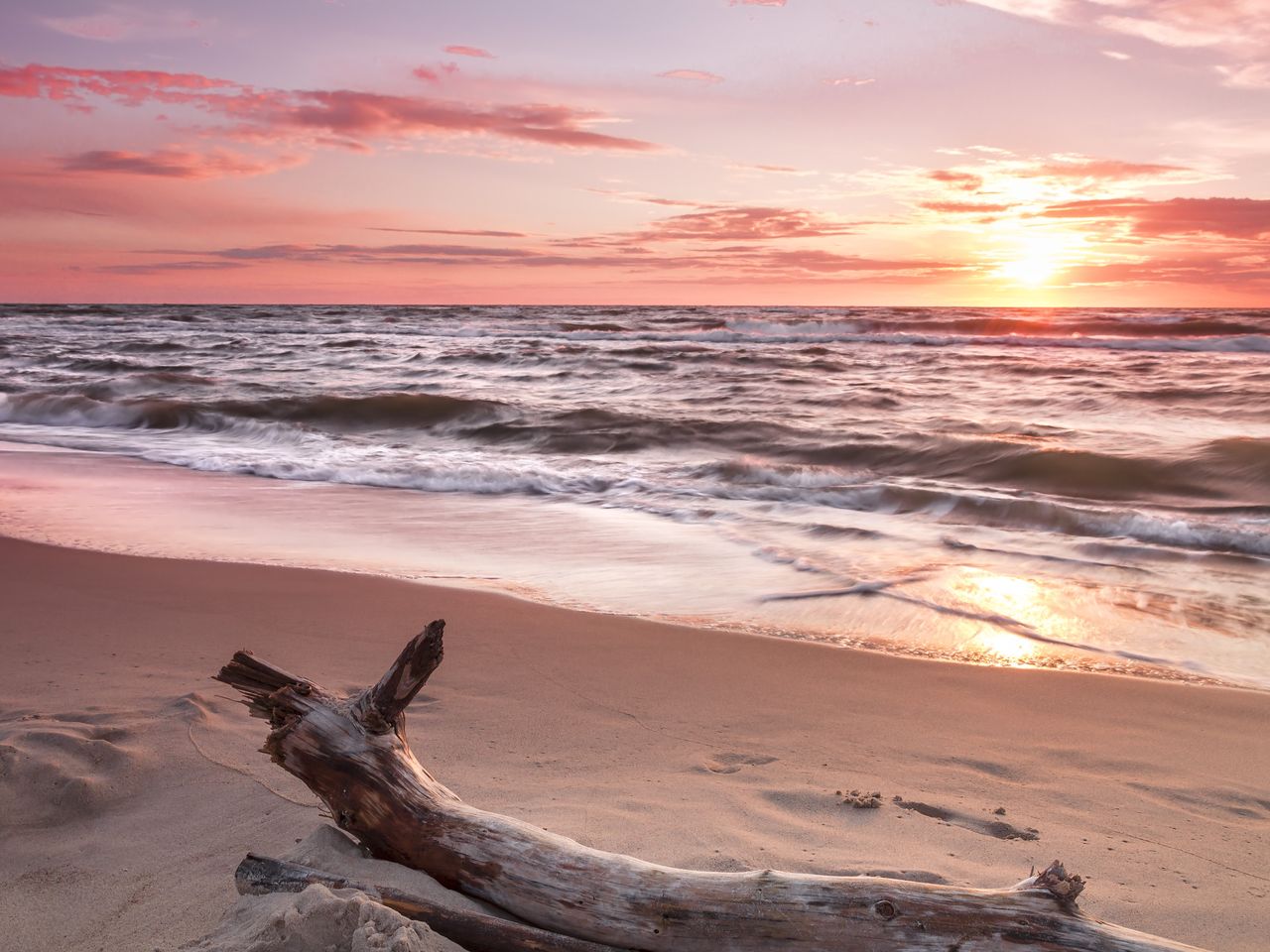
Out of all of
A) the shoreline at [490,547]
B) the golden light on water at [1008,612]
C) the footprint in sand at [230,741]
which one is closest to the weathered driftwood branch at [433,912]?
the footprint in sand at [230,741]

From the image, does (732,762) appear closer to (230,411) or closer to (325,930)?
(325,930)

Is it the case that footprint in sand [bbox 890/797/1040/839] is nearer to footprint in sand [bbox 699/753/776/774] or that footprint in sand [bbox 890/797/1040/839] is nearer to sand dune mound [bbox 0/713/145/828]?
footprint in sand [bbox 699/753/776/774]

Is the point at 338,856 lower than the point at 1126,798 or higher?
higher

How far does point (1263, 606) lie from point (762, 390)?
42.6 ft

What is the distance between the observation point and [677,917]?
2.00m

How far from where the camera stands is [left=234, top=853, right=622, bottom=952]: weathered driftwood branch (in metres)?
2.02

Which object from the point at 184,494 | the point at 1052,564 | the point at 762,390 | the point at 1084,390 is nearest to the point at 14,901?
the point at 1052,564

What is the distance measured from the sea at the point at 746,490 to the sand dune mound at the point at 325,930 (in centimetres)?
319

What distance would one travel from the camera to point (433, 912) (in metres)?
2.09

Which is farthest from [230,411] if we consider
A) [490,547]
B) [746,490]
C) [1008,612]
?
[1008,612]

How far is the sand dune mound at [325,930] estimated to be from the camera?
1.92 metres

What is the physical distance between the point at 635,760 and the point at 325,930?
1529mm

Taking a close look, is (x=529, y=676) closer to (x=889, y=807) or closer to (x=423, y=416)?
(x=889, y=807)

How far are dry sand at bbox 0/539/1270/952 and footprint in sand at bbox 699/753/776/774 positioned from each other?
0.4 inches
